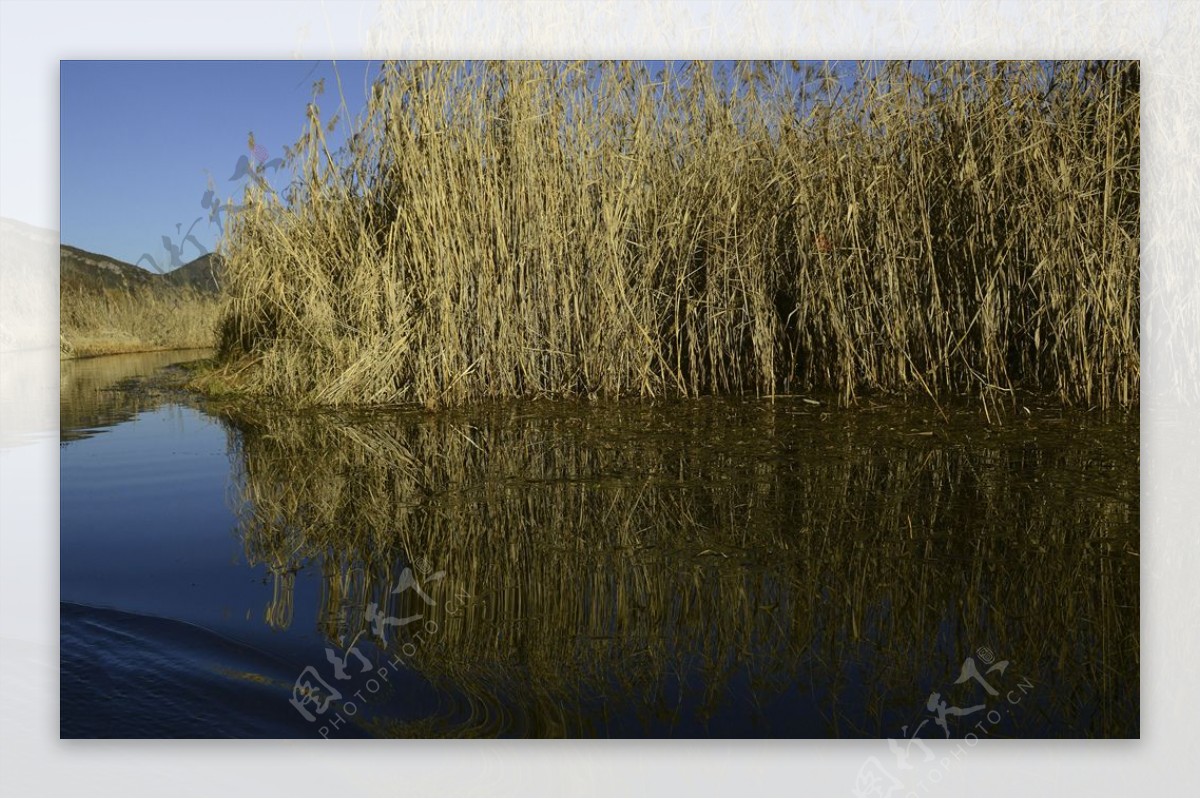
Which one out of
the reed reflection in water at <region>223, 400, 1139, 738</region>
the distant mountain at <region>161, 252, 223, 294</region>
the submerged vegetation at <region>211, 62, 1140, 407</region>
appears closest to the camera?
the reed reflection in water at <region>223, 400, 1139, 738</region>

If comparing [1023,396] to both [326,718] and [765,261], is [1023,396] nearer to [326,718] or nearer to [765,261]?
[765,261]

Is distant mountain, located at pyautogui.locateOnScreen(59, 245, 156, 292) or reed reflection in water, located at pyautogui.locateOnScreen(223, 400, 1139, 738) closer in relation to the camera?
reed reflection in water, located at pyautogui.locateOnScreen(223, 400, 1139, 738)

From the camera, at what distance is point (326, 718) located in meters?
1.64

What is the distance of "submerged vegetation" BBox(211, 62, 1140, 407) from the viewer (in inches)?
91.1

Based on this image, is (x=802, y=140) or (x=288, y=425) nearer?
(x=802, y=140)

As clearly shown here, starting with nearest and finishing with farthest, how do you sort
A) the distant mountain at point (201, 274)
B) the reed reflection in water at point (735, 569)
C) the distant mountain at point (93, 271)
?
1. the reed reflection in water at point (735, 569)
2. the distant mountain at point (93, 271)
3. the distant mountain at point (201, 274)

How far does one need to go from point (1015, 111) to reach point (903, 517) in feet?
3.52

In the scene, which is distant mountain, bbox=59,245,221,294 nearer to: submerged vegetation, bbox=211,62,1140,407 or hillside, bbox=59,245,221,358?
hillside, bbox=59,245,221,358

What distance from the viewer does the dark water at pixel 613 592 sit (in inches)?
62.4

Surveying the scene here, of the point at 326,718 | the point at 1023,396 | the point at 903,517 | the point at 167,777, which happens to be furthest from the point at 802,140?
Result: the point at 167,777

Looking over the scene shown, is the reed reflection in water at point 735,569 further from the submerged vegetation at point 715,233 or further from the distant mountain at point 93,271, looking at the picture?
the distant mountain at point 93,271

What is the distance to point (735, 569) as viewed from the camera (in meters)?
1.75

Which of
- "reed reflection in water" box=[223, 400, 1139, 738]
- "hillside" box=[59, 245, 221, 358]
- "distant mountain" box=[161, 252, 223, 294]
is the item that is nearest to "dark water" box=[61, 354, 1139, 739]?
"reed reflection in water" box=[223, 400, 1139, 738]

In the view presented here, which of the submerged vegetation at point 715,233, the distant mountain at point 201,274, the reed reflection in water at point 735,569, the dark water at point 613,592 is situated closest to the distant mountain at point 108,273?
the distant mountain at point 201,274
